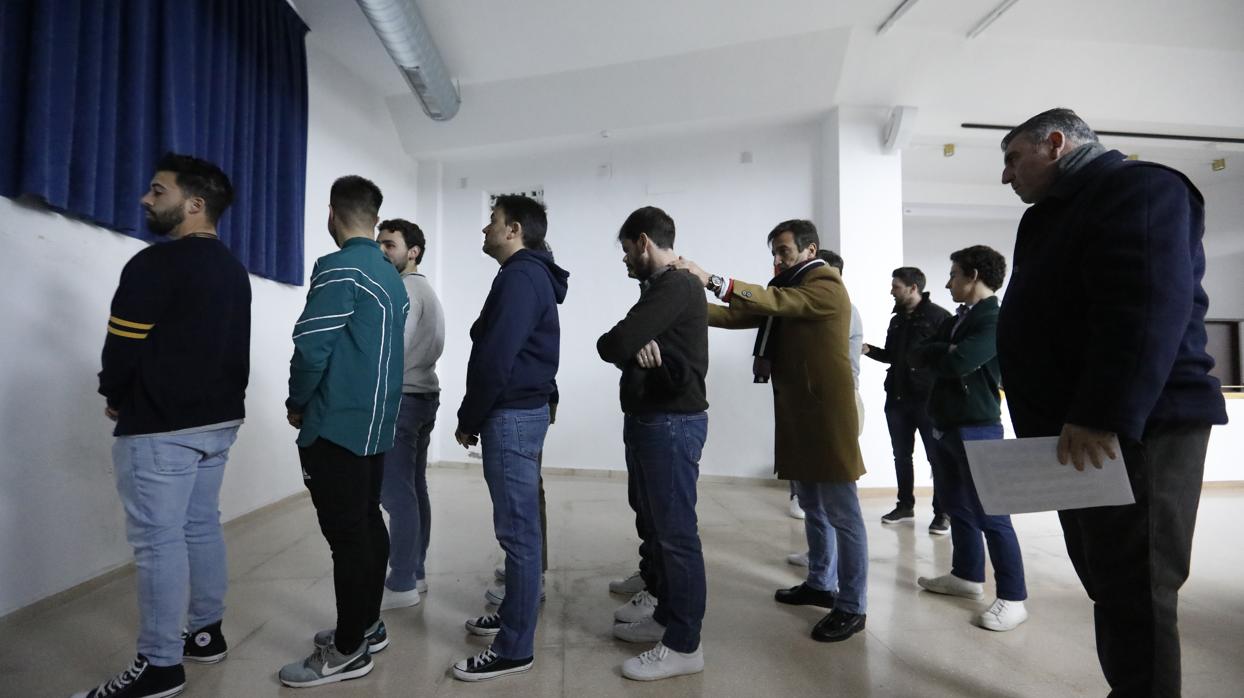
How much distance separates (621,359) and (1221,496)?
5834mm

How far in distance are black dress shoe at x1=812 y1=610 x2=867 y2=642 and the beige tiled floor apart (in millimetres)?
35

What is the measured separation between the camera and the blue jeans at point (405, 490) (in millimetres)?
2223

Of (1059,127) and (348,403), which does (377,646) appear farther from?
(1059,127)

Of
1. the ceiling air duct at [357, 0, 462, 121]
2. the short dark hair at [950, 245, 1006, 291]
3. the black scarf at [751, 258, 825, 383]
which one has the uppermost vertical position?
the ceiling air duct at [357, 0, 462, 121]

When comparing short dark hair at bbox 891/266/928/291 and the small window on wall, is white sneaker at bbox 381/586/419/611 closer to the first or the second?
short dark hair at bbox 891/266/928/291

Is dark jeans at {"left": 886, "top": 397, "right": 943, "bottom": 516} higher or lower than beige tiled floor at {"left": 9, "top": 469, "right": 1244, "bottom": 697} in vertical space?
higher

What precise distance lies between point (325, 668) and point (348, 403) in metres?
0.79

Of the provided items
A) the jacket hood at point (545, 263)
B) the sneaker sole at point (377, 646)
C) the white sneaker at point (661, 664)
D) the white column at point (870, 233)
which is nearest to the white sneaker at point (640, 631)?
the white sneaker at point (661, 664)

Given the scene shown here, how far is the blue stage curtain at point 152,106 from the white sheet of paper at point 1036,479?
311 cm

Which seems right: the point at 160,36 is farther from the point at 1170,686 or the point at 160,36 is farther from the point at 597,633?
the point at 1170,686

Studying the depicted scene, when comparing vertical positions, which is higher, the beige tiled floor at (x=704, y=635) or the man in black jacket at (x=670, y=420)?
the man in black jacket at (x=670, y=420)

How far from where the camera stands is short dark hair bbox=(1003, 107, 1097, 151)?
134 cm

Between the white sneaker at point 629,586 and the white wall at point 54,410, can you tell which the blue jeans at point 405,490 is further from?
the white wall at point 54,410

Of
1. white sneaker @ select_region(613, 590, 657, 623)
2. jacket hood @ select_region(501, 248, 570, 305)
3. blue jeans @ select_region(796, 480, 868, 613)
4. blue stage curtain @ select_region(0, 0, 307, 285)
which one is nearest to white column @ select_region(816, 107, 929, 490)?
blue jeans @ select_region(796, 480, 868, 613)
